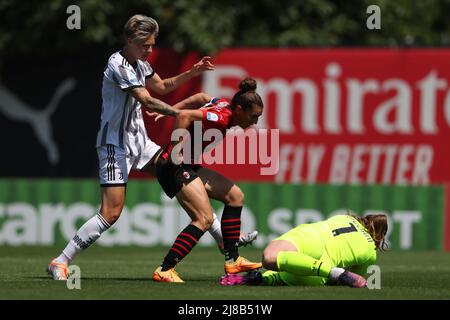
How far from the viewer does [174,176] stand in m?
11.0

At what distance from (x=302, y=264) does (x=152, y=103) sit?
79.6 inches

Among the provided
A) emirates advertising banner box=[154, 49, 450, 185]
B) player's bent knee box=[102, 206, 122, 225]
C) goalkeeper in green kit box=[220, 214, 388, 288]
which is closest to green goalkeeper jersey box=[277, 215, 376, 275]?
goalkeeper in green kit box=[220, 214, 388, 288]

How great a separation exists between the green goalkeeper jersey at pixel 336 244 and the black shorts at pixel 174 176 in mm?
1039

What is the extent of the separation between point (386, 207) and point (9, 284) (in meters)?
9.91

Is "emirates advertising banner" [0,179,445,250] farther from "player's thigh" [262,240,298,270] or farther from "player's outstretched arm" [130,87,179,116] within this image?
"player's thigh" [262,240,298,270]

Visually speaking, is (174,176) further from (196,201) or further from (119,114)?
→ (119,114)

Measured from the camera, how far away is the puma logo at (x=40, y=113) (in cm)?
2412

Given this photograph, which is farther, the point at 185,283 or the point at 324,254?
the point at 185,283

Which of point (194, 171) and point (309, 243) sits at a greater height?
point (194, 171)

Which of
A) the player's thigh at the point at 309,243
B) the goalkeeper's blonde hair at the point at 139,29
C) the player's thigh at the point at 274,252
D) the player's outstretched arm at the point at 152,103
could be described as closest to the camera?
the player's thigh at the point at 274,252

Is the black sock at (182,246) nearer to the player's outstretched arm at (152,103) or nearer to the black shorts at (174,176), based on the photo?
the black shorts at (174,176)

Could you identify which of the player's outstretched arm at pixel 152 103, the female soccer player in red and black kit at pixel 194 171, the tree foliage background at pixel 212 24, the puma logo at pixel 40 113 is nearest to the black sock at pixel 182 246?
the female soccer player in red and black kit at pixel 194 171

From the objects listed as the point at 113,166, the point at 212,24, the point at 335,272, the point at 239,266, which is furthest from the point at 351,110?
the point at 335,272

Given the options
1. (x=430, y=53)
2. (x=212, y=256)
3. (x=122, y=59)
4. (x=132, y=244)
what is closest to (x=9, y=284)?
(x=122, y=59)
